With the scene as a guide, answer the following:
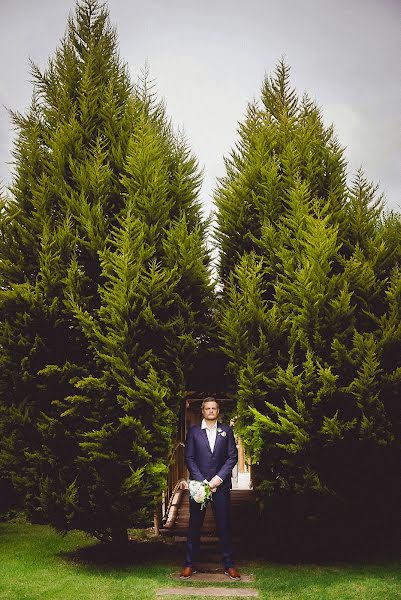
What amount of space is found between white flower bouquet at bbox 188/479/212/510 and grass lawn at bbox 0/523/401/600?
1.06m

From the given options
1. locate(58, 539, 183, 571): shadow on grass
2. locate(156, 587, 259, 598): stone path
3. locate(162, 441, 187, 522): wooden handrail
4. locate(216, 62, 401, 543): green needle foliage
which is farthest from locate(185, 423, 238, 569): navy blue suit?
locate(162, 441, 187, 522): wooden handrail

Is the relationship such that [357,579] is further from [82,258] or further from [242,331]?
[82,258]

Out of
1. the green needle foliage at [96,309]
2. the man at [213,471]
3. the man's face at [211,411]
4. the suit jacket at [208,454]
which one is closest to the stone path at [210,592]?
the man at [213,471]

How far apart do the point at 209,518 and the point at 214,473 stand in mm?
3212

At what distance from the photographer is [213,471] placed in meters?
7.05

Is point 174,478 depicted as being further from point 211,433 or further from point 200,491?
point 200,491

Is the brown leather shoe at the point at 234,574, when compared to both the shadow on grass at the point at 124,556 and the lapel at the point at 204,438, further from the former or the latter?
the lapel at the point at 204,438

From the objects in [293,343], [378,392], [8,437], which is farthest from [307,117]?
[8,437]

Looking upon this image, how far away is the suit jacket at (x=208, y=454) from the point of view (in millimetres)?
7055

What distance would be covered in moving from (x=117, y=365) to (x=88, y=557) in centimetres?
345

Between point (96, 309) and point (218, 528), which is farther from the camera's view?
point (96, 309)

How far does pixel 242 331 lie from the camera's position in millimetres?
7180

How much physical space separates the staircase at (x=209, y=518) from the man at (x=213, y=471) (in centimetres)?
201

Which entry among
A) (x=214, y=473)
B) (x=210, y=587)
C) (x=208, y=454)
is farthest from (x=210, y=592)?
(x=208, y=454)
